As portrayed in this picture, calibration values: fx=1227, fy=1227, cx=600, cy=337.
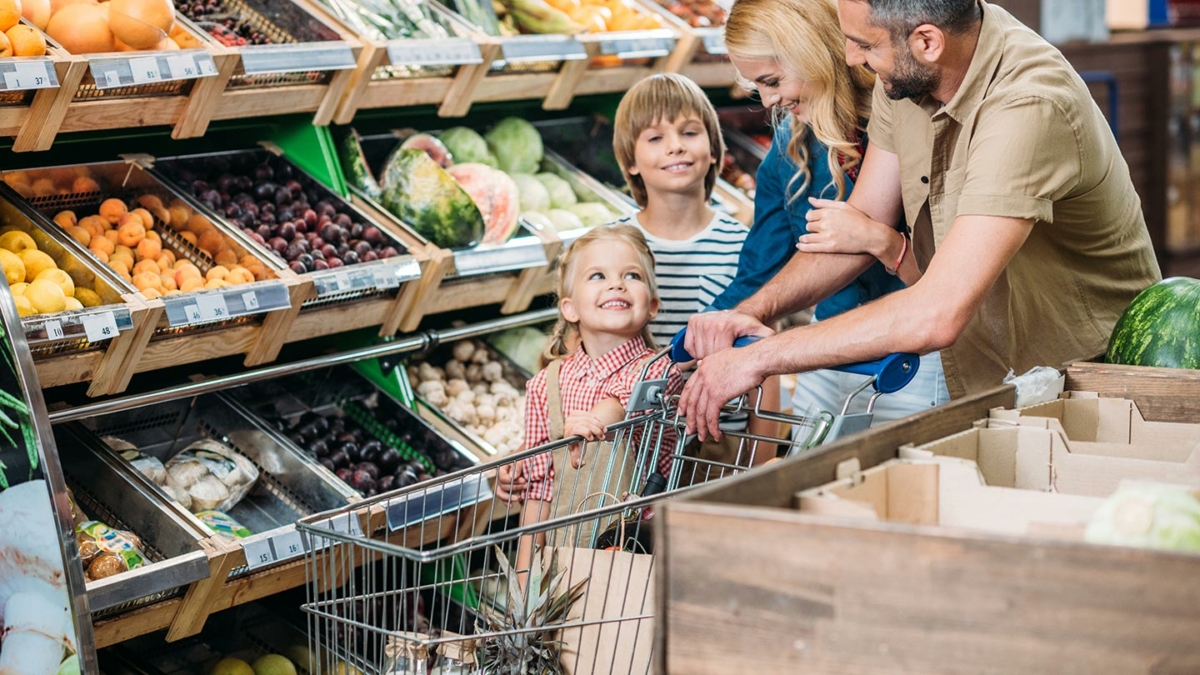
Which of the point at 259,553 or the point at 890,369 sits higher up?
the point at 890,369

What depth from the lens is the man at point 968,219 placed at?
2049mm

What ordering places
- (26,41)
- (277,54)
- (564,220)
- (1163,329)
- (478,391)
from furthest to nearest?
(564,220) → (478,391) → (277,54) → (26,41) → (1163,329)

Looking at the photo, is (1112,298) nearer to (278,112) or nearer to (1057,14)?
(278,112)

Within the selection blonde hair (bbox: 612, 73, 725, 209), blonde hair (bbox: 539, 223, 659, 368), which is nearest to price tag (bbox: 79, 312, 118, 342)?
blonde hair (bbox: 539, 223, 659, 368)

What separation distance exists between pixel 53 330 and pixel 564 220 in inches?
72.7

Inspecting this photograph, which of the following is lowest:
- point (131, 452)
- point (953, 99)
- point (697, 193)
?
point (131, 452)

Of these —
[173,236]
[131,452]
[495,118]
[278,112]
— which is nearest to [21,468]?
[131,452]

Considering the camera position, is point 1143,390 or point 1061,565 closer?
point 1061,565

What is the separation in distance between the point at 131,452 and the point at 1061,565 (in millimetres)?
2465

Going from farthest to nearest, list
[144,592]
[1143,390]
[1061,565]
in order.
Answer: [144,592], [1143,390], [1061,565]

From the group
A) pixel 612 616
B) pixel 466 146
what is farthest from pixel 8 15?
pixel 612 616

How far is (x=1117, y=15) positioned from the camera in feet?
27.3

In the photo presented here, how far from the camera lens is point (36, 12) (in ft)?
9.24

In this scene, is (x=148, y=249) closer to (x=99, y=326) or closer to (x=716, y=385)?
(x=99, y=326)
